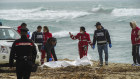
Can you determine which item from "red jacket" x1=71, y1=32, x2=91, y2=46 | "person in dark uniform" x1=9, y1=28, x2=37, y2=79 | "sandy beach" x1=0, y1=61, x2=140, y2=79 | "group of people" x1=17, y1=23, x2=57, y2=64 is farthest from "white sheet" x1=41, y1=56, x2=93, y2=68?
"person in dark uniform" x1=9, y1=28, x2=37, y2=79

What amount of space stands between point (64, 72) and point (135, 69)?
2424 mm

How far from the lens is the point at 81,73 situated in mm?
9727

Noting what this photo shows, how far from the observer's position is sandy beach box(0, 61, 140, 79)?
9.24 m

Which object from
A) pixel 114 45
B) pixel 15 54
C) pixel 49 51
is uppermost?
pixel 15 54

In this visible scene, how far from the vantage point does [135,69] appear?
10508 millimetres

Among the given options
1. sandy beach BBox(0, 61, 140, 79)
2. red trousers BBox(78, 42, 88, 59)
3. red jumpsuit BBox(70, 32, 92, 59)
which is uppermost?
red jumpsuit BBox(70, 32, 92, 59)

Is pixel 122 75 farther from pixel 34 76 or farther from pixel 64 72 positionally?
pixel 34 76

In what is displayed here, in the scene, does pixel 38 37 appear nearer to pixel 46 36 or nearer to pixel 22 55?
pixel 46 36

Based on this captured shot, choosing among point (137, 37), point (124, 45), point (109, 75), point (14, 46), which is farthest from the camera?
point (124, 45)

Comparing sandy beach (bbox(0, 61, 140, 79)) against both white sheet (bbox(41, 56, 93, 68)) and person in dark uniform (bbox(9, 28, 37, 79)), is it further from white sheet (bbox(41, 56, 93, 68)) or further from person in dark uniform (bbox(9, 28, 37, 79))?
person in dark uniform (bbox(9, 28, 37, 79))

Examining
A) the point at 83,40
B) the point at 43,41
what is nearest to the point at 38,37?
the point at 43,41

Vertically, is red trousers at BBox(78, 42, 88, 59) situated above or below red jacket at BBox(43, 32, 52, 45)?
below

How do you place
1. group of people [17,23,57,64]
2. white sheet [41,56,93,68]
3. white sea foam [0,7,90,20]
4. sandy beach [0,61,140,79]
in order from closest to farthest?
1. sandy beach [0,61,140,79]
2. white sheet [41,56,93,68]
3. group of people [17,23,57,64]
4. white sea foam [0,7,90,20]

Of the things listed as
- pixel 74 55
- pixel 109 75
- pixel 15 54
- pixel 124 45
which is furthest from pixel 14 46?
pixel 124 45
